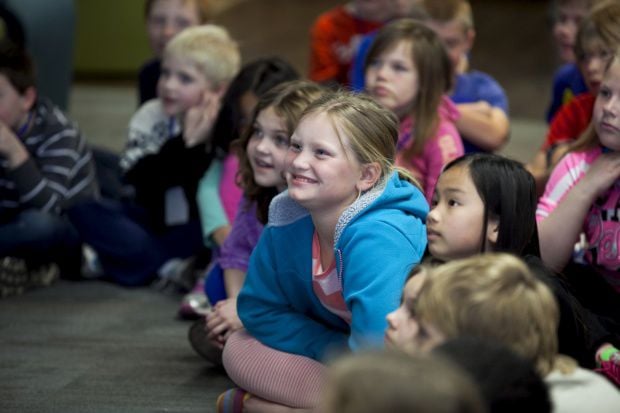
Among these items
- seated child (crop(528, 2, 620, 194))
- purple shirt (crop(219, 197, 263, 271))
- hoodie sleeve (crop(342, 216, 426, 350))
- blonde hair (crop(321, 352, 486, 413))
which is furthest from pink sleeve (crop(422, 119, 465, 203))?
blonde hair (crop(321, 352, 486, 413))

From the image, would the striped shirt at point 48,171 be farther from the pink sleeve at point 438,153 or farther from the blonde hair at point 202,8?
the pink sleeve at point 438,153

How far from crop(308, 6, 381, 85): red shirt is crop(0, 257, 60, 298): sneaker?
1.31 m

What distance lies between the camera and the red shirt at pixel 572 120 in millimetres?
2861

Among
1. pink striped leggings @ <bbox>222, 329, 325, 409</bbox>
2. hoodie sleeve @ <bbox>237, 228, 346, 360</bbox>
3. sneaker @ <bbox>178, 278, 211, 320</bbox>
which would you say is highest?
hoodie sleeve @ <bbox>237, 228, 346, 360</bbox>

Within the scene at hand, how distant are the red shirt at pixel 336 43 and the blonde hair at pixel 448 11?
0.29 meters

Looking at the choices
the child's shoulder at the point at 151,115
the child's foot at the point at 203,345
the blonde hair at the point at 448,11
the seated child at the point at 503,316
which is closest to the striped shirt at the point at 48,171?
the child's shoulder at the point at 151,115

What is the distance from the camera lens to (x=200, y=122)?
10.2 feet

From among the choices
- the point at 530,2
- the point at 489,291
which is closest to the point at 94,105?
the point at 530,2

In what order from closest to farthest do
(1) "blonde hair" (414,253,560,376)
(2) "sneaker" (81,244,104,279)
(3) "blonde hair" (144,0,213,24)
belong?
1. (1) "blonde hair" (414,253,560,376)
2. (2) "sneaker" (81,244,104,279)
3. (3) "blonde hair" (144,0,213,24)

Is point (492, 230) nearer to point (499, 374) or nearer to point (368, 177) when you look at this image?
point (368, 177)

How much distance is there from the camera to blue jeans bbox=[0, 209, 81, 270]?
3113mm

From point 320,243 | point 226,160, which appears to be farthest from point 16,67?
point 320,243

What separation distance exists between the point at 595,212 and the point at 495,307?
0.98 meters

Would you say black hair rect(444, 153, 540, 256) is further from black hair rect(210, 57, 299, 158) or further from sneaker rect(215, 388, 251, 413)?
black hair rect(210, 57, 299, 158)
